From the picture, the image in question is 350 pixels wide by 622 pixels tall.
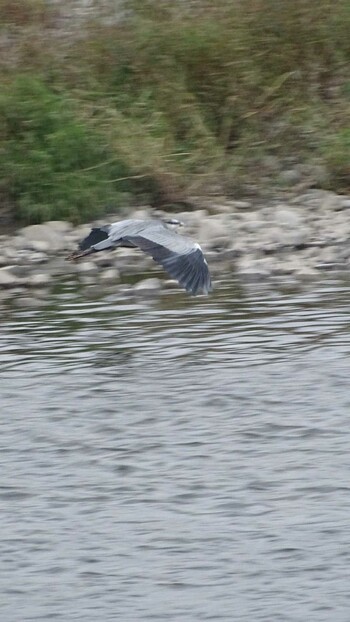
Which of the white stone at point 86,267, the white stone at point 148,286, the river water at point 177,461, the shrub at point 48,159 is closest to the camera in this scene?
the river water at point 177,461

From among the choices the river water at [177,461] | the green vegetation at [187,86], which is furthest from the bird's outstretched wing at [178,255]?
the green vegetation at [187,86]

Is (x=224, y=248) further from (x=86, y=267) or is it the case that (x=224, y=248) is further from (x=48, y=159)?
(x=48, y=159)

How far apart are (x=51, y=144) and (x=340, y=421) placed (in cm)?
653

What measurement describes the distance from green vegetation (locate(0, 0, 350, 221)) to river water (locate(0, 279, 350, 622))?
3.58 metres

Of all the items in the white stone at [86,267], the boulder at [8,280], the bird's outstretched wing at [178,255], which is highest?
the bird's outstretched wing at [178,255]

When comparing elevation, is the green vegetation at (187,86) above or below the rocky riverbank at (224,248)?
above

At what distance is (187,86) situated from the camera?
14.3 m

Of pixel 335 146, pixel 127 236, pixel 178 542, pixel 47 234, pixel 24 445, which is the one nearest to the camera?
pixel 178 542

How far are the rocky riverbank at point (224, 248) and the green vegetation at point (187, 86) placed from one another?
1.62 feet

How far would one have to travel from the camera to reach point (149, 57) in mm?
14297

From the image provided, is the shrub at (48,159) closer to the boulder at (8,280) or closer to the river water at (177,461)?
the boulder at (8,280)

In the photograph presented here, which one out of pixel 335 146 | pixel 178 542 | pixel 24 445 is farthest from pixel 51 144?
pixel 178 542

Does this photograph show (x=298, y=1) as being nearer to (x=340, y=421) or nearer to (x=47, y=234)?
(x=47, y=234)

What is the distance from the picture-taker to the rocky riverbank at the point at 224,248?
37.2ft
